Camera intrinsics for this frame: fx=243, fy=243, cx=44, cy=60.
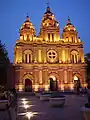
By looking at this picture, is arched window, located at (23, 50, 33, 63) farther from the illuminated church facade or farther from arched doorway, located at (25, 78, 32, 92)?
arched doorway, located at (25, 78, 32, 92)

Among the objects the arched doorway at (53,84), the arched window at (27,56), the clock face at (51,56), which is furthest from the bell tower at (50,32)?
the arched doorway at (53,84)

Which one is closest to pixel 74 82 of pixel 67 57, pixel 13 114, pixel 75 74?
pixel 75 74

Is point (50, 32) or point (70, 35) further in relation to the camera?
point (70, 35)

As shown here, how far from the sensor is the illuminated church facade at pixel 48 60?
57781mm

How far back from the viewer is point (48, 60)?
199ft

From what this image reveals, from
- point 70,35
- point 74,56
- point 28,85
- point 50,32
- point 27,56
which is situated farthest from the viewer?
point 70,35

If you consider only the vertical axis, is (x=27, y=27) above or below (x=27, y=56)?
above

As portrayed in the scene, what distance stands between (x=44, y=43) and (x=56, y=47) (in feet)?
10.8

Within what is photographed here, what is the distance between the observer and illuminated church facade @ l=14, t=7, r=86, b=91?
190 feet

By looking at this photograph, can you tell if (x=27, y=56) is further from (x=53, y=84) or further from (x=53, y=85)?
(x=53, y=85)

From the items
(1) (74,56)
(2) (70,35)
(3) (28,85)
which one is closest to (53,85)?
(3) (28,85)

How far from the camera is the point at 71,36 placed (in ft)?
210

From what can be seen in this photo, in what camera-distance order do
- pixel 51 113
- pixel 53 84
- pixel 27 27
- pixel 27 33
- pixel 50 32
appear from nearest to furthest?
pixel 51 113 < pixel 53 84 < pixel 27 33 < pixel 50 32 < pixel 27 27

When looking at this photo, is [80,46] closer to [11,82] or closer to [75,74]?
[75,74]
